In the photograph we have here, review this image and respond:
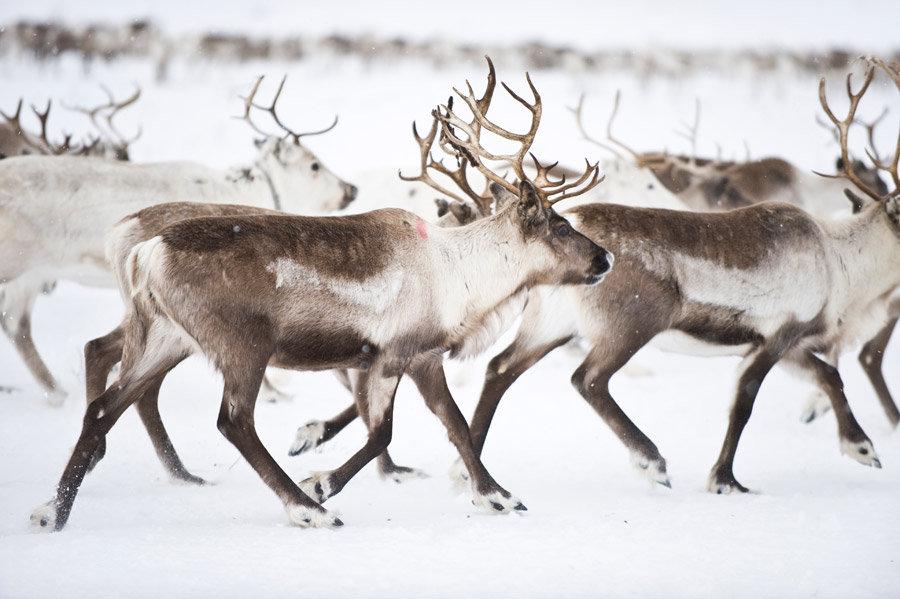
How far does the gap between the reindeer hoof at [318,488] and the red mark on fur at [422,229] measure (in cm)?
94

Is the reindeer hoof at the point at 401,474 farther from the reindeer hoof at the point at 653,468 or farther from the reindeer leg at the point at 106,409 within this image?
the reindeer leg at the point at 106,409

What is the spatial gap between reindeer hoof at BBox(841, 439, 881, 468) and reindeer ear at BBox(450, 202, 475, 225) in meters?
2.07

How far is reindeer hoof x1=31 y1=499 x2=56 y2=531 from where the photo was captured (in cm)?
335

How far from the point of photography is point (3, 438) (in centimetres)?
505

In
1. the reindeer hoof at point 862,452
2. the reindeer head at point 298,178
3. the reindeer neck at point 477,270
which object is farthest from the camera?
the reindeer head at point 298,178

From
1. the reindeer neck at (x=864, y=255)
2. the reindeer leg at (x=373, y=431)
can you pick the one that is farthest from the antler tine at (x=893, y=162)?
the reindeer leg at (x=373, y=431)

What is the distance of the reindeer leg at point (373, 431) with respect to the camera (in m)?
3.74

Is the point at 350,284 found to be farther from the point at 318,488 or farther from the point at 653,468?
the point at 653,468

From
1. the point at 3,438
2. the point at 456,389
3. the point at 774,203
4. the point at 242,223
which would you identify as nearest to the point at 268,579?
the point at 242,223

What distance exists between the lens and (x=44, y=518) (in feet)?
11.0

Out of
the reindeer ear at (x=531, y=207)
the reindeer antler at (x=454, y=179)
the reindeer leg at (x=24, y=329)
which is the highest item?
the reindeer ear at (x=531, y=207)

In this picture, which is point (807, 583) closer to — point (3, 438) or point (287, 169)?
point (3, 438)

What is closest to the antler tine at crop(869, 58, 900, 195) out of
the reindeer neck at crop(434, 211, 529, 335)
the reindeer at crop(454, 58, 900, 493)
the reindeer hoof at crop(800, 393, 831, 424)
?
the reindeer at crop(454, 58, 900, 493)

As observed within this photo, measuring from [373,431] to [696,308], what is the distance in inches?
61.0
